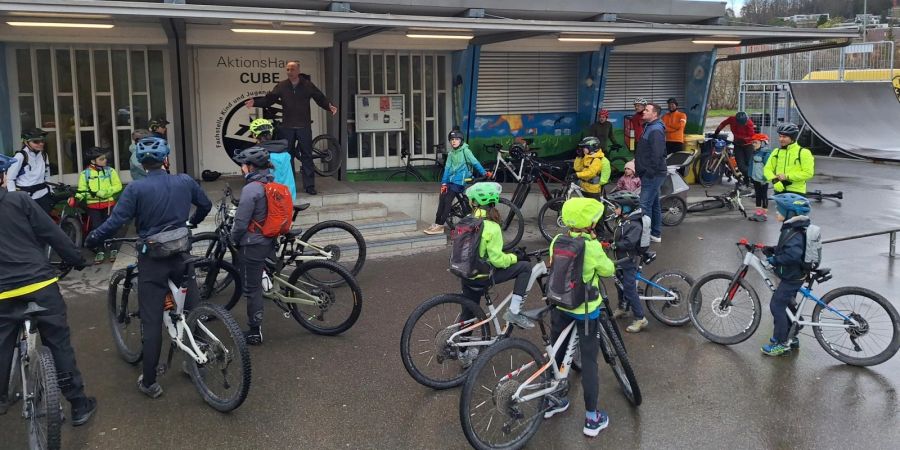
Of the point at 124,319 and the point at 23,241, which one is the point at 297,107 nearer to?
the point at 124,319

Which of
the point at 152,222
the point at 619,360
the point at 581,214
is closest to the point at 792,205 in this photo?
the point at 619,360

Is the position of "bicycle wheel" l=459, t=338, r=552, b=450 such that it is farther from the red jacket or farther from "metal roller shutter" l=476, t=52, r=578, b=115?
the red jacket

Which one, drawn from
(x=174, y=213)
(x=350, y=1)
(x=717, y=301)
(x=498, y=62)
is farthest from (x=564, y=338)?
(x=498, y=62)

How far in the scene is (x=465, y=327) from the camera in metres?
5.42

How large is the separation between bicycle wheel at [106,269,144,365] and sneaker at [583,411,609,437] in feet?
11.4

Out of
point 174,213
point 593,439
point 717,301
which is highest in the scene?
point 174,213

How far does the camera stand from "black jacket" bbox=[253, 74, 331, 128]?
10477 mm

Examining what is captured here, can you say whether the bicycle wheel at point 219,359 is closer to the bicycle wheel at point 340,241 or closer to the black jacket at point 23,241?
the black jacket at point 23,241

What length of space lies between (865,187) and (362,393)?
13661 mm

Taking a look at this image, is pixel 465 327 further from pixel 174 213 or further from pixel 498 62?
pixel 498 62

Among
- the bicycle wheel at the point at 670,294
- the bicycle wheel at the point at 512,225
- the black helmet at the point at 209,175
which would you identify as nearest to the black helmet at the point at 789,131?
the bicycle wheel at the point at 512,225

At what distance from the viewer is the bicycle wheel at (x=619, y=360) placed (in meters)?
4.94

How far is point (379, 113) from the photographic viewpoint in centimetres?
1296

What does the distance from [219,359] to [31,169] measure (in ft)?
17.3
